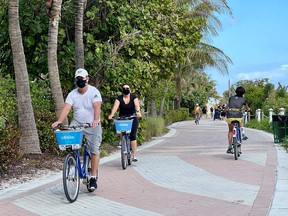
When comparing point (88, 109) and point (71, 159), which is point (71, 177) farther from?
point (88, 109)

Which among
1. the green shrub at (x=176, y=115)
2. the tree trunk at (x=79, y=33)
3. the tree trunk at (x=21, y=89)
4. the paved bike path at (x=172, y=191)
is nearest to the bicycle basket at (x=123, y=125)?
the paved bike path at (x=172, y=191)

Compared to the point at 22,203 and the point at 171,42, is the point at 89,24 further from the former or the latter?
the point at 22,203

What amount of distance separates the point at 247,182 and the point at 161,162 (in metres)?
3.19

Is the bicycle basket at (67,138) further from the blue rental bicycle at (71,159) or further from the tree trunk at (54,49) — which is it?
the tree trunk at (54,49)

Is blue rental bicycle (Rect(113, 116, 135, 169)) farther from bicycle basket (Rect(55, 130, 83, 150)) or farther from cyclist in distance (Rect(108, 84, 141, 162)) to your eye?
bicycle basket (Rect(55, 130, 83, 150))

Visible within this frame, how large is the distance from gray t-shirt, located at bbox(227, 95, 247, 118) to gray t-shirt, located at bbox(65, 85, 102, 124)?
518 centimetres

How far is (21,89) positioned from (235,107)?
513 cm

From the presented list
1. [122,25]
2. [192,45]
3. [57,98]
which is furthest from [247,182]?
[192,45]

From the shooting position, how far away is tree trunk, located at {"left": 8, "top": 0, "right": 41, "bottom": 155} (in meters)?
10.4

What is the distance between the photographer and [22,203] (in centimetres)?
714

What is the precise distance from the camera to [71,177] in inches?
283

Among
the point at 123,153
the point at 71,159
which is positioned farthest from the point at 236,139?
the point at 71,159

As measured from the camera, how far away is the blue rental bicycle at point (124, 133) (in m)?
10.1

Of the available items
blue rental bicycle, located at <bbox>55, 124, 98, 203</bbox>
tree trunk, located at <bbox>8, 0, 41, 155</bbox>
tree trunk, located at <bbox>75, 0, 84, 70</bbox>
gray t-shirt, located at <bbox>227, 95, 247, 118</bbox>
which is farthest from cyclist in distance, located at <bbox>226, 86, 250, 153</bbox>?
blue rental bicycle, located at <bbox>55, 124, 98, 203</bbox>
